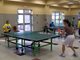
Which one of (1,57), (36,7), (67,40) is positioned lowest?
(1,57)

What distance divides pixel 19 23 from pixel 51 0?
12.6 feet

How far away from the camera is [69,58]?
4941 mm

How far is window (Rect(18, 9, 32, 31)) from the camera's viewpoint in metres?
11.3

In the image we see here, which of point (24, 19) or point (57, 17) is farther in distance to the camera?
point (57, 17)

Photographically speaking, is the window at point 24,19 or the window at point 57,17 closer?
the window at point 24,19

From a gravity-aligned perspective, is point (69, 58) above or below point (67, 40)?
below

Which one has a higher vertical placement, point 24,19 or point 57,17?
point 57,17

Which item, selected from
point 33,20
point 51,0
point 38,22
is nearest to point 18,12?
point 33,20

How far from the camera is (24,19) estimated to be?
11.6 meters

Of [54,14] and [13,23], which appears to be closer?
[13,23]

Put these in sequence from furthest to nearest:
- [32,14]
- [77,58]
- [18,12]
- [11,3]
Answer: [32,14] < [18,12] < [11,3] < [77,58]

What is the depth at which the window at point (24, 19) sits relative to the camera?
1127cm

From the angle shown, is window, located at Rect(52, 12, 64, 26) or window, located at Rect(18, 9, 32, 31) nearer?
window, located at Rect(18, 9, 32, 31)

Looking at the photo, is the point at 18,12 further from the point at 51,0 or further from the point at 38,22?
the point at 51,0
